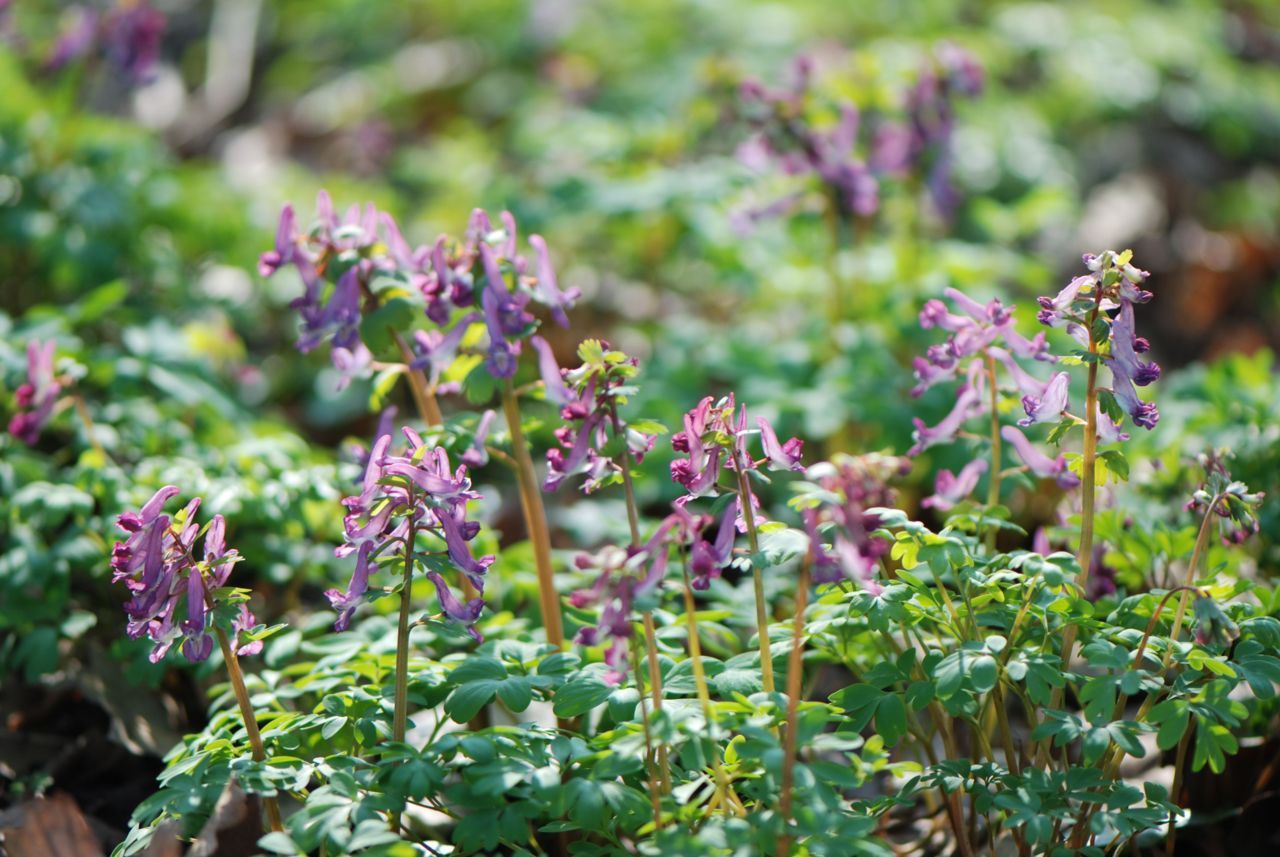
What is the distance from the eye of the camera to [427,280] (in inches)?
96.3

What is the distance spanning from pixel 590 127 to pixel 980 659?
12.0 feet

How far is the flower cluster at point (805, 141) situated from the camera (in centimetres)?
409

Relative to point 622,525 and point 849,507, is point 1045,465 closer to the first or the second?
point 849,507

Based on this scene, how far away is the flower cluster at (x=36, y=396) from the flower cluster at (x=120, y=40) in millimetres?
2495

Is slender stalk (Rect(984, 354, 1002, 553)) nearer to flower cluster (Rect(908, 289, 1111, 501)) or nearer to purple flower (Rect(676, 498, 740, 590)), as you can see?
flower cluster (Rect(908, 289, 1111, 501))

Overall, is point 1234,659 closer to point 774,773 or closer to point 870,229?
point 774,773

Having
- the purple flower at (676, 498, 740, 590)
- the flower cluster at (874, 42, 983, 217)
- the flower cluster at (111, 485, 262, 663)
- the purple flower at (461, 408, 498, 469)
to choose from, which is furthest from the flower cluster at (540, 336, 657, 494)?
the flower cluster at (874, 42, 983, 217)

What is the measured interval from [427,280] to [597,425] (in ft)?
1.94

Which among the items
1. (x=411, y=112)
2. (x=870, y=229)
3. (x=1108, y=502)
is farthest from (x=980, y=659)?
(x=411, y=112)

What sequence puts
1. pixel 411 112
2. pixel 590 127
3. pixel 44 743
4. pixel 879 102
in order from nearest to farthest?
pixel 44 743 → pixel 879 102 → pixel 590 127 → pixel 411 112

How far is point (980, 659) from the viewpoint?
2014mm

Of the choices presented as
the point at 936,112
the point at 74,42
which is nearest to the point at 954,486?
the point at 936,112

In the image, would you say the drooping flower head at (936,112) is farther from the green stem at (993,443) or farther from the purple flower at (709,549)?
the purple flower at (709,549)

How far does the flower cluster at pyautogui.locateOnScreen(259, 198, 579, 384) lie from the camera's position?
93.5 inches
